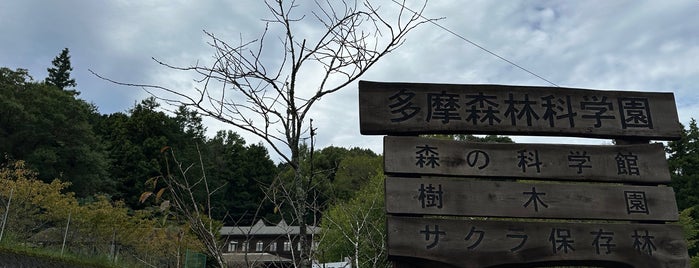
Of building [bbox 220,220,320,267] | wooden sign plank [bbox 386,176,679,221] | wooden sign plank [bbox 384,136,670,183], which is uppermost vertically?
wooden sign plank [bbox 384,136,670,183]

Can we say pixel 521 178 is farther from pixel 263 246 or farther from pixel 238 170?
pixel 238 170

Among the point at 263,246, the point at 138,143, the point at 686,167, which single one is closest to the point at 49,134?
the point at 138,143

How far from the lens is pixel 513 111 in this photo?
409cm

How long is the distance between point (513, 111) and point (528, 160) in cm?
42

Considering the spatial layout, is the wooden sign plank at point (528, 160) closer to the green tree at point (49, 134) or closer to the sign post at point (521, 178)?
the sign post at point (521, 178)

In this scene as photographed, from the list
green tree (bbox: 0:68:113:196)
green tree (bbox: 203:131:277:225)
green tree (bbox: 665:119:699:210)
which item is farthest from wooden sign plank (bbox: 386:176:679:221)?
green tree (bbox: 203:131:277:225)

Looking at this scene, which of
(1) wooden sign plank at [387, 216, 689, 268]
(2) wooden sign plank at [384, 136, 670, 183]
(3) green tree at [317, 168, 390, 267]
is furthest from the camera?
(3) green tree at [317, 168, 390, 267]

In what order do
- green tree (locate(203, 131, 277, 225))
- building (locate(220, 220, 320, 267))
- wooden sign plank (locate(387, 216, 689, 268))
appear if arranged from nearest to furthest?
1. building (locate(220, 220, 320, 267))
2. wooden sign plank (locate(387, 216, 689, 268))
3. green tree (locate(203, 131, 277, 225))

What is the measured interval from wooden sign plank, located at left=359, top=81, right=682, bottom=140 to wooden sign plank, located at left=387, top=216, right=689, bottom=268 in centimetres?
73

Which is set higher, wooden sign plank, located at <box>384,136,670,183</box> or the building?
wooden sign plank, located at <box>384,136,670,183</box>

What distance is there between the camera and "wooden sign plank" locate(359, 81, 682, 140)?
3.95m

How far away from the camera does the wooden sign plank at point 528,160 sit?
379 centimetres

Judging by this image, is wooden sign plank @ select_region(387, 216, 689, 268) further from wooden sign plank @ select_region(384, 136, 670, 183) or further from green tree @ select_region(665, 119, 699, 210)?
green tree @ select_region(665, 119, 699, 210)

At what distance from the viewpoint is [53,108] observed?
35688 millimetres
